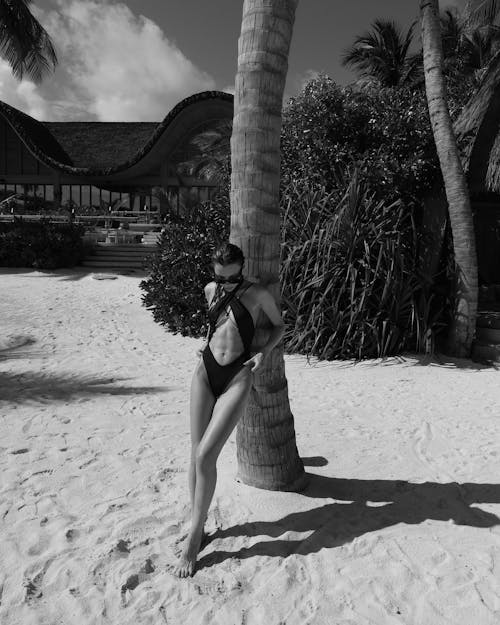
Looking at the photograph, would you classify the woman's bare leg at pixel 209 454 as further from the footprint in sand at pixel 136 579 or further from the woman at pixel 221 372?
the footprint in sand at pixel 136 579

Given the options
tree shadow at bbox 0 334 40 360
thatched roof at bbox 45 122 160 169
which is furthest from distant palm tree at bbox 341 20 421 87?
tree shadow at bbox 0 334 40 360

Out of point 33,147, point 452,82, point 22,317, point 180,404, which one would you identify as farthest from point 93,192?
point 180,404

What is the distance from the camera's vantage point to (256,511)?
311 centimetres

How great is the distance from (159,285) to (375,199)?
404cm

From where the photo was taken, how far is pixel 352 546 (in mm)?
2836

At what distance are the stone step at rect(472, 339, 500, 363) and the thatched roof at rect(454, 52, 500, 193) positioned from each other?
8.16ft

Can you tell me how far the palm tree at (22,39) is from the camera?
50.6ft

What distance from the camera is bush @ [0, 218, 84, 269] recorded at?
14.9m

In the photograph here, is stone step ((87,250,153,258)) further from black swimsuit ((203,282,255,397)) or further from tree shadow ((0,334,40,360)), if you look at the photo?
black swimsuit ((203,282,255,397))

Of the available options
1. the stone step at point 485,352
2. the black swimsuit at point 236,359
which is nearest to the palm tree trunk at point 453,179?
the stone step at point 485,352

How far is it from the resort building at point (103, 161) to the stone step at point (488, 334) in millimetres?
14916

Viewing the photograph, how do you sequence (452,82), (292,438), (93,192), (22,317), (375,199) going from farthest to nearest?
(93,192)
(452,82)
(22,317)
(375,199)
(292,438)

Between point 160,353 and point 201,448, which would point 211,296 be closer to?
point 201,448

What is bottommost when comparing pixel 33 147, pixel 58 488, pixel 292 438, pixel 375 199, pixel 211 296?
pixel 58 488
